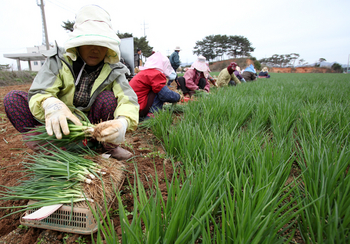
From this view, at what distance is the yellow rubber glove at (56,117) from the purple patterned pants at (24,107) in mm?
199

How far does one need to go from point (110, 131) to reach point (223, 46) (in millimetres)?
44670

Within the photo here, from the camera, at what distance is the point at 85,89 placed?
1.33 m

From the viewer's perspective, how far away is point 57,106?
102 centimetres

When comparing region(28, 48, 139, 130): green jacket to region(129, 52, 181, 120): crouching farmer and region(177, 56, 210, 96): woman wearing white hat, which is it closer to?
region(129, 52, 181, 120): crouching farmer

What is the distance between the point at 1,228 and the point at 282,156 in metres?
1.31

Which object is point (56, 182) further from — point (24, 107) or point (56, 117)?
point (24, 107)

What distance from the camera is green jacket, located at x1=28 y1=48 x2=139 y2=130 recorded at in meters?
1.11

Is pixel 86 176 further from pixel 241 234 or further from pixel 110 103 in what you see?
pixel 241 234

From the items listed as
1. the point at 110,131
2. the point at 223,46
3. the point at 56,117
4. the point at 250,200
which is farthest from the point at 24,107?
the point at 223,46

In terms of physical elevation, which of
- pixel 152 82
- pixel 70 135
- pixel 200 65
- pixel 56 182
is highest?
pixel 200 65

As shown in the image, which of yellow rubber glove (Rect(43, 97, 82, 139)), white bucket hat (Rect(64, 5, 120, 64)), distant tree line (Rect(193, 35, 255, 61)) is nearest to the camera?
yellow rubber glove (Rect(43, 97, 82, 139))

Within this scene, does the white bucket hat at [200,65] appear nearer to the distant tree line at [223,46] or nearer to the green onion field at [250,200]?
the green onion field at [250,200]

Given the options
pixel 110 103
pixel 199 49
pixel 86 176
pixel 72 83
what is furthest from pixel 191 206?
pixel 199 49

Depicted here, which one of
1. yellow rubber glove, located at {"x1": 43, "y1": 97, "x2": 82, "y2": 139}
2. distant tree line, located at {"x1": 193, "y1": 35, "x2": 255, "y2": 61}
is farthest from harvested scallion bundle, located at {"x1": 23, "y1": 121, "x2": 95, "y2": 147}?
distant tree line, located at {"x1": 193, "y1": 35, "x2": 255, "y2": 61}
